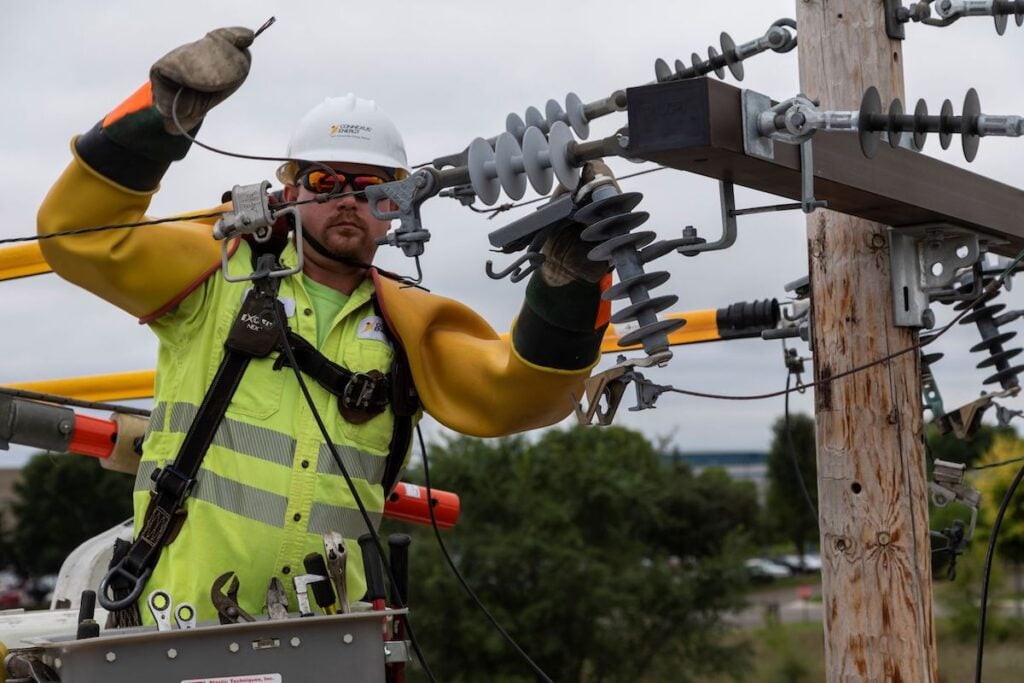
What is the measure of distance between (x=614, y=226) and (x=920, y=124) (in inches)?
35.0

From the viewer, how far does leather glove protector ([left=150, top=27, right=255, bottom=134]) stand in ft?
12.0

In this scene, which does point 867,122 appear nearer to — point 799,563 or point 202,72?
point 202,72

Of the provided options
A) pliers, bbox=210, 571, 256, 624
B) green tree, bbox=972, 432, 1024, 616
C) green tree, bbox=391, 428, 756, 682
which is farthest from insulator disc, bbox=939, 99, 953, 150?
green tree, bbox=391, 428, 756, 682

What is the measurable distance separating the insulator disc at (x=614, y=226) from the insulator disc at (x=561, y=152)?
123 millimetres

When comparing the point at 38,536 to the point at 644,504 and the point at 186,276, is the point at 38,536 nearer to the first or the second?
the point at 644,504

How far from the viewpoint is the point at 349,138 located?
15.3 ft

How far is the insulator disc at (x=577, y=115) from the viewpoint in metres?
3.89

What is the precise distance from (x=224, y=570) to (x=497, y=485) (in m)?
23.1

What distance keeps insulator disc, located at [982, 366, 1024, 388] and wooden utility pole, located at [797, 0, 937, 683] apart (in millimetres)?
959

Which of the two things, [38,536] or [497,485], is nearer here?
[497,485]

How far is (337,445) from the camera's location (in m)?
4.36

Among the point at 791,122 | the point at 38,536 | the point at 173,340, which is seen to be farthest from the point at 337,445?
the point at 38,536

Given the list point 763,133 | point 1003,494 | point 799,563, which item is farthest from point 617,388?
point 799,563

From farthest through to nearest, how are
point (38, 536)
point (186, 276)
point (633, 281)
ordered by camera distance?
point (38, 536) < point (186, 276) < point (633, 281)
